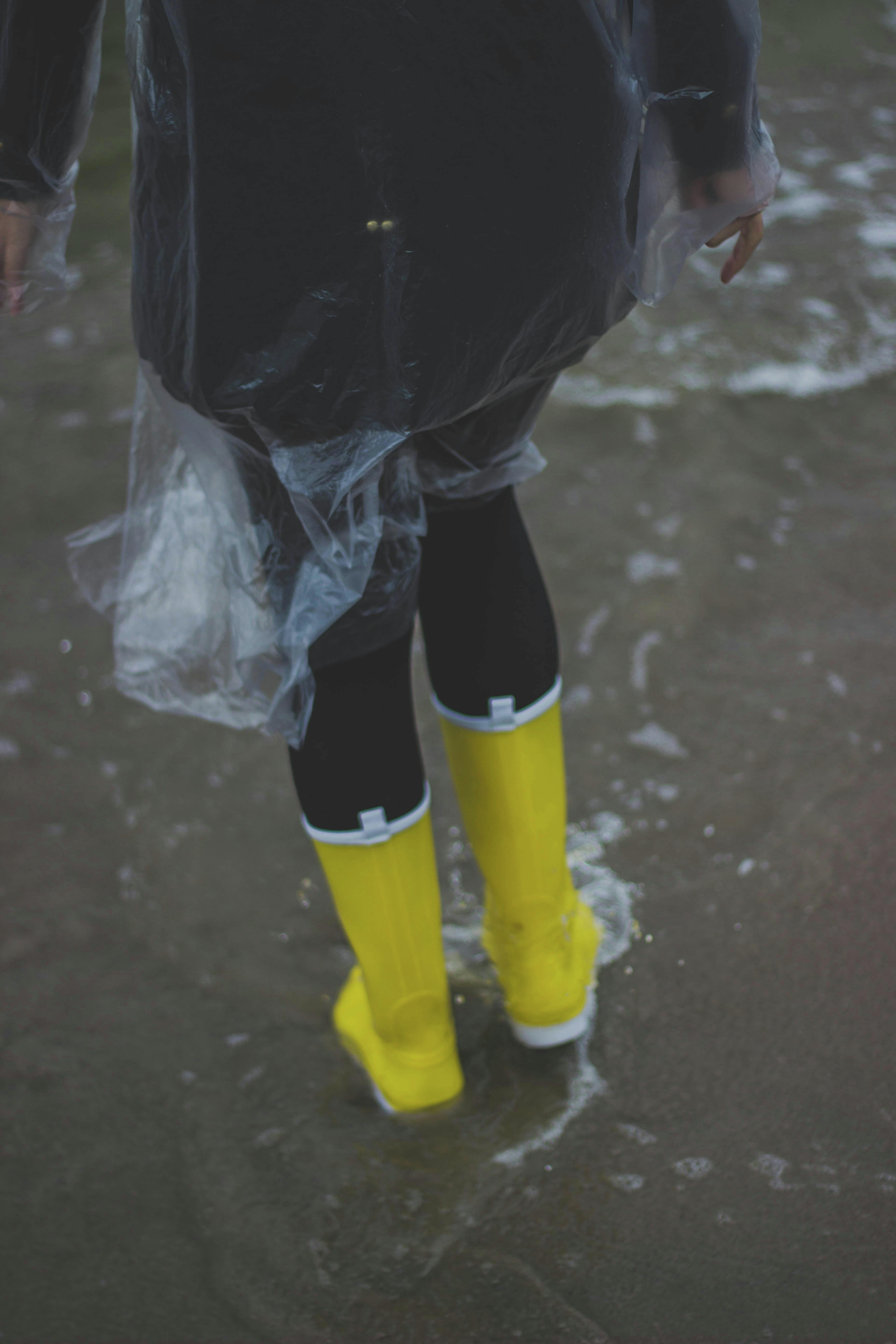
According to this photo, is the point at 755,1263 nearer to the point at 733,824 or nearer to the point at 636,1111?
the point at 636,1111

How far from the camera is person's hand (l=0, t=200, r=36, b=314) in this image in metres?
0.79

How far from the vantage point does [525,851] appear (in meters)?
0.99

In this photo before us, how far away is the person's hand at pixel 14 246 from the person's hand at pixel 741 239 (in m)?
0.50

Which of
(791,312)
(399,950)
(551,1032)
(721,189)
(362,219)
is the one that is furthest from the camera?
(791,312)

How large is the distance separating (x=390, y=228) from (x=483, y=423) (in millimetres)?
206

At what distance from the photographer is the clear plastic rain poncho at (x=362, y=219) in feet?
1.99

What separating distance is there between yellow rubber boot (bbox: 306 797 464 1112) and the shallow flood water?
0.05 metres

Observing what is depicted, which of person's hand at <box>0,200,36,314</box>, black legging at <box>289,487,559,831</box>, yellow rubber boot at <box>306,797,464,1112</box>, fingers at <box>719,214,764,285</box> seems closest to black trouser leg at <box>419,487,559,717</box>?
black legging at <box>289,487,559,831</box>

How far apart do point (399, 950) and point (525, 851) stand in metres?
0.14

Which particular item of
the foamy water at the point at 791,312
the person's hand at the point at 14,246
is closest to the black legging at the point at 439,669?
the person's hand at the point at 14,246

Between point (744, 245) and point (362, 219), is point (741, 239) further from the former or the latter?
point (362, 219)

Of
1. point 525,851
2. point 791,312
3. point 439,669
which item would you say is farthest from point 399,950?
point 791,312

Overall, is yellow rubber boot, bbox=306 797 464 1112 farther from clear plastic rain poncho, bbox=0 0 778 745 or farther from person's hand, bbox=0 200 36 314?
person's hand, bbox=0 200 36 314

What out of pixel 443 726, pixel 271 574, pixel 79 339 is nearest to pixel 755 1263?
pixel 443 726
